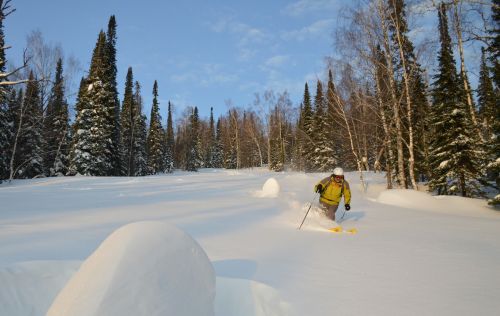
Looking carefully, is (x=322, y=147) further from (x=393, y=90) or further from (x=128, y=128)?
(x=128, y=128)

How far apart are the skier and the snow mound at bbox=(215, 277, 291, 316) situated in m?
5.58

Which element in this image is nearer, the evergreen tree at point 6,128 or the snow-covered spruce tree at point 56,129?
the evergreen tree at point 6,128

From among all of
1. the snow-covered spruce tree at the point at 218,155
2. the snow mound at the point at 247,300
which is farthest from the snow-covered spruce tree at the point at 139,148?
the snow mound at the point at 247,300

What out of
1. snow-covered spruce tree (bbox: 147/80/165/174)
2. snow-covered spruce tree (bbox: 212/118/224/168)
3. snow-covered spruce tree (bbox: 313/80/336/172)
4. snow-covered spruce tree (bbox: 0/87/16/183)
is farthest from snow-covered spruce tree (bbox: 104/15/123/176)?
snow-covered spruce tree (bbox: 212/118/224/168)

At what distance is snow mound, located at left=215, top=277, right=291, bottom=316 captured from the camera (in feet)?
11.0

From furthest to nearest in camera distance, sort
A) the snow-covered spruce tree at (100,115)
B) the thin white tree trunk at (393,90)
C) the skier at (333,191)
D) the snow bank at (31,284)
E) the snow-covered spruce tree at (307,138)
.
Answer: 1. the snow-covered spruce tree at (307,138)
2. the snow-covered spruce tree at (100,115)
3. the thin white tree trunk at (393,90)
4. the skier at (333,191)
5. the snow bank at (31,284)

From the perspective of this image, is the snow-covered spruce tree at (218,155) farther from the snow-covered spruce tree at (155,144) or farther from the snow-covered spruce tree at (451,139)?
the snow-covered spruce tree at (451,139)

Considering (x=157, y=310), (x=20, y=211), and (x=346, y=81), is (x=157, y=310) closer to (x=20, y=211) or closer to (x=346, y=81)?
(x=20, y=211)

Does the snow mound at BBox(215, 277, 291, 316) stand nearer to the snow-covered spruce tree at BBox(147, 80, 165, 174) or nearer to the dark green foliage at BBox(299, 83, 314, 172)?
the dark green foliage at BBox(299, 83, 314, 172)

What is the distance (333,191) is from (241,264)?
509 cm

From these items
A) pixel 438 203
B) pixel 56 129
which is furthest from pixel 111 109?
pixel 438 203

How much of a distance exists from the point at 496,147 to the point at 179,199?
11758mm

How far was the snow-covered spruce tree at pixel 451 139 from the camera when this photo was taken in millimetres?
15531

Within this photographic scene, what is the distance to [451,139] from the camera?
51.7 feet
